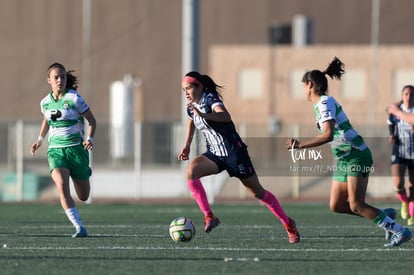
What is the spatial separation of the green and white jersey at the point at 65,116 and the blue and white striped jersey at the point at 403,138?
5.87 meters

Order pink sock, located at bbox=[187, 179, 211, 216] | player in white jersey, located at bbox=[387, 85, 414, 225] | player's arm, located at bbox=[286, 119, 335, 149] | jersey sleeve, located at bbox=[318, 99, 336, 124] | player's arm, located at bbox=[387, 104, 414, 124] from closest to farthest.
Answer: player's arm, located at bbox=[387, 104, 414, 124], player's arm, located at bbox=[286, 119, 335, 149], jersey sleeve, located at bbox=[318, 99, 336, 124], pink sock, located at bbox=[187, 179, 211, 216], player in white jersey, located at bbox=[387, 85, 414, 225]

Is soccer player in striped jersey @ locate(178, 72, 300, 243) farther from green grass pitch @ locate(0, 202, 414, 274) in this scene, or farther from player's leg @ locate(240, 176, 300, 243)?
green grass pitch @ locate(0, 202, 414, 274)

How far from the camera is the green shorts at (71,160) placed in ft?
44.2

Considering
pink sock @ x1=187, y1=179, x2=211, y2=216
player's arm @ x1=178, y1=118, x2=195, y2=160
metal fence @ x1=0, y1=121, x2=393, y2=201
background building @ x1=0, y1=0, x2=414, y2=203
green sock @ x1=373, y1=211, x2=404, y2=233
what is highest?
background building @ x1=0, y1=0, x2=414, y2=203

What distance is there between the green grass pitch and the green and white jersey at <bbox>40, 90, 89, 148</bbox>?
1234 mm

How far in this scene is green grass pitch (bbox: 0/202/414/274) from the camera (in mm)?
10055

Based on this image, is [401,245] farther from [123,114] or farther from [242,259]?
[123,114]

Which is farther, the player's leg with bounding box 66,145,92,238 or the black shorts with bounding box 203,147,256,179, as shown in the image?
the player's leg with bounding box 66,145,92,238

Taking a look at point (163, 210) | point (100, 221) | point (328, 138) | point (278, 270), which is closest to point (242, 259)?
point (278, 270)

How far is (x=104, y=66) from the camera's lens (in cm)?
5141

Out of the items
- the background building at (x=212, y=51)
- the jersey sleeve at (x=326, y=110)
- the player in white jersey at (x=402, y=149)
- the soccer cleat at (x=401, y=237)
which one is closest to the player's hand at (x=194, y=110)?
the jersey sleeve at (x=326, y=110)

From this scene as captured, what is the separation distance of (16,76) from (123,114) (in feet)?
64.2

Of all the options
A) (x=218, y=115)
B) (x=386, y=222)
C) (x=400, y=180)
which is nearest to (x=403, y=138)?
(x=400, y=180)

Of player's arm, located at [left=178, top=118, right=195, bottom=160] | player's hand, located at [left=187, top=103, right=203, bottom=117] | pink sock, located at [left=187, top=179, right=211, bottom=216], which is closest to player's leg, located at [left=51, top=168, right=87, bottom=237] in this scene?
player's arm, located at [left=178, top=118, right=195, bottom=160]
